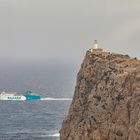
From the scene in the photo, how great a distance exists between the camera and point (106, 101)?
123 m

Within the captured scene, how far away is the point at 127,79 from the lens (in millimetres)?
117188

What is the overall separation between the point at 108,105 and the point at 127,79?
678 centimetres

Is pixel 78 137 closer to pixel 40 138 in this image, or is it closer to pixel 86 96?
pixel 86 96

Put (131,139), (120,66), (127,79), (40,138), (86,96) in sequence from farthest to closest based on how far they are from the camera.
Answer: (40,138) < (86,96) < (120,66) < (127,79) < (131,139)

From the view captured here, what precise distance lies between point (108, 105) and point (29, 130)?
74.0 meters

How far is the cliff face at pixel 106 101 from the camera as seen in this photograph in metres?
114

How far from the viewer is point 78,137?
12800 centimetres

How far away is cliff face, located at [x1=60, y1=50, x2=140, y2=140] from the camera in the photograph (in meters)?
114

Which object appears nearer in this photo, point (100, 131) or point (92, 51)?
point (100, 131)

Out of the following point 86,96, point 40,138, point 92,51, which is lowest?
point 40,138

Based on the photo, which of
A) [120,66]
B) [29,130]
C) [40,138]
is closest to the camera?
[120,66]

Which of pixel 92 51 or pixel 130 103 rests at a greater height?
pixel 92 51

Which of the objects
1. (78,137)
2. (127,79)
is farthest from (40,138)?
(127,79)

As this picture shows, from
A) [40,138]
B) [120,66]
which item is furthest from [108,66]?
[40,138]
